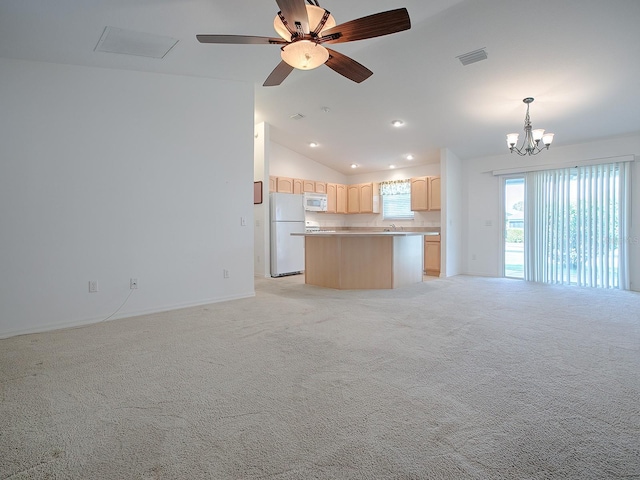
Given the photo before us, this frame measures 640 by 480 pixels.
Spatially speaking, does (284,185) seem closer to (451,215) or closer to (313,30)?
(451,215)

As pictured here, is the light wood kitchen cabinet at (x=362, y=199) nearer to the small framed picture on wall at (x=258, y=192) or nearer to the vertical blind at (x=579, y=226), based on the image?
the small framed picture on wall at (x=258, y=192)

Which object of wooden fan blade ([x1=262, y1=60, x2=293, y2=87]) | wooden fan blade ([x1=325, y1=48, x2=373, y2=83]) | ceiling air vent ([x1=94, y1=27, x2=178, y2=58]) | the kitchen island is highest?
ceiling air vent ([x1=94, y1=27, x2=178, y2=58])

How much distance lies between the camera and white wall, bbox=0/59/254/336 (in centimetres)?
324

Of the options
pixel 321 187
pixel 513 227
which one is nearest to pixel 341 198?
pixel 321 187

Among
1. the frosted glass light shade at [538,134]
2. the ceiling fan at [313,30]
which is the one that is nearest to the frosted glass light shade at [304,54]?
the ceiling fan at [313,30]

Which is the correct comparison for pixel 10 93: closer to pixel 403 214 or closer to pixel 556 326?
pixel 556 326

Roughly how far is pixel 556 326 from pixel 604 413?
1763 mm

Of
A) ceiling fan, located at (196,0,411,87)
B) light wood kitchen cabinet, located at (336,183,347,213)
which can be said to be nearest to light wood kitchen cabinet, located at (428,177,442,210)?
light wood kitchen cabinet, located at (336,183,347,213)

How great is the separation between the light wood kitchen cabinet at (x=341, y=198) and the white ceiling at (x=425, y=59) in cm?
226

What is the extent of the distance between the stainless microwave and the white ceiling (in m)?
1.74

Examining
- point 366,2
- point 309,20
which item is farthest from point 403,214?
point 309,20

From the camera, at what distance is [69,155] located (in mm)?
3465

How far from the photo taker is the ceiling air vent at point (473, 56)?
372 centimetres

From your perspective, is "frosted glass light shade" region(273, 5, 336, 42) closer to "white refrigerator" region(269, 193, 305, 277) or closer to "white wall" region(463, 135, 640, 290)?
"white refrigerator" region(269, 193, 305, 277)
